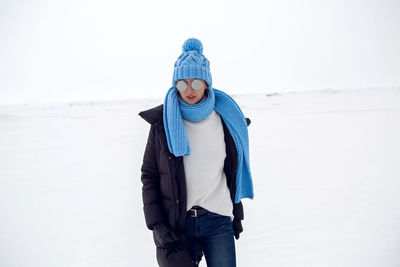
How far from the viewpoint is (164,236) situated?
1.51m

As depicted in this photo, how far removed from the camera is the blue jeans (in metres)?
1.58

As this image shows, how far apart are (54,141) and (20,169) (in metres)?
3.65

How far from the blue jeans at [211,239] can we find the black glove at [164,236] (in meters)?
0.11

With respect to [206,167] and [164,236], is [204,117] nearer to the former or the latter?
[206,167]

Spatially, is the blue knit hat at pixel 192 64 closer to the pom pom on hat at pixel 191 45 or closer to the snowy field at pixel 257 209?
the pom pom on hat at pixel 191 45

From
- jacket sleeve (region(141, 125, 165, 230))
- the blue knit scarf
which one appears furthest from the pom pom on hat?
jacket sleeve (region(141, 125, 165, 230))

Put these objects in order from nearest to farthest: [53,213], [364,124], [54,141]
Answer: [53,213] < [54,141] < [364,124]

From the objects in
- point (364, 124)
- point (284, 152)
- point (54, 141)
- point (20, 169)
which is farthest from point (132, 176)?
point (364, 124)

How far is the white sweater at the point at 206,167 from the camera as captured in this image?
1566 mm

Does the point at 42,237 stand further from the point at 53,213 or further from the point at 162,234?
the point at 162,234

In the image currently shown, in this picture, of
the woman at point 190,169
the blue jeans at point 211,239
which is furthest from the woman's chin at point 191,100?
the blue jeans at point 211,239

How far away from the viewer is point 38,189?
497 cm

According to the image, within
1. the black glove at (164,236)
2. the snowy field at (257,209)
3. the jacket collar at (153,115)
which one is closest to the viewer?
the black glove at (164,236)

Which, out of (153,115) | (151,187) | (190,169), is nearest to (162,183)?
(151,187)
